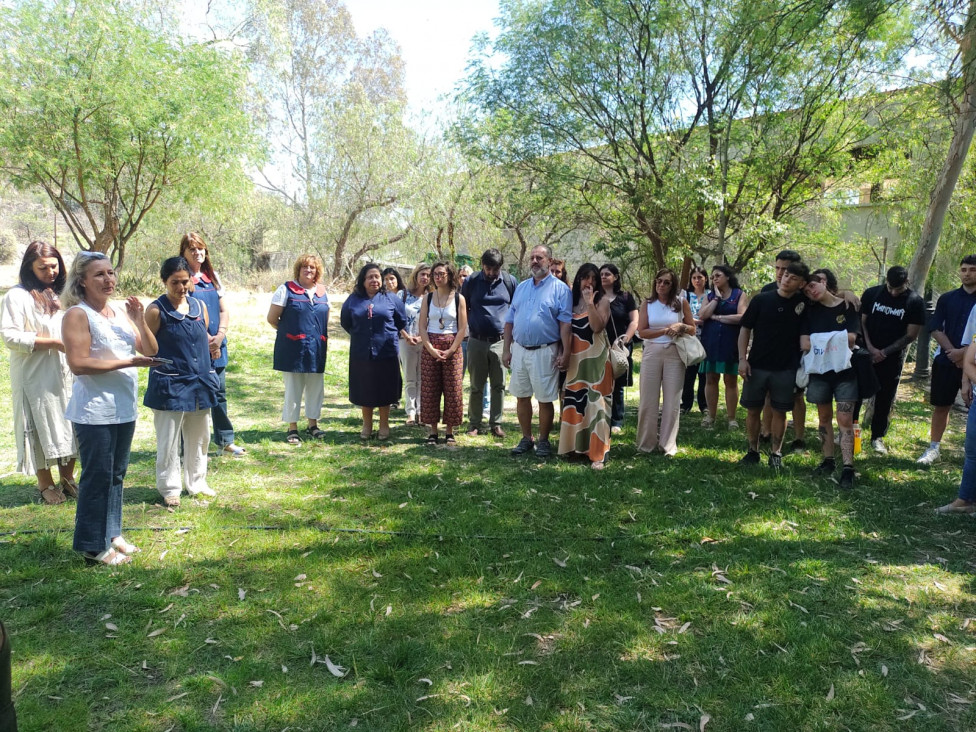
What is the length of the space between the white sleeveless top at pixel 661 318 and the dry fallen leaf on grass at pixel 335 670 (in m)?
4.54

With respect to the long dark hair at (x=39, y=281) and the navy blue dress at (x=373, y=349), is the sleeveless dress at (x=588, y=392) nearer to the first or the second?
the navy blue dress at (x=373, y=349)

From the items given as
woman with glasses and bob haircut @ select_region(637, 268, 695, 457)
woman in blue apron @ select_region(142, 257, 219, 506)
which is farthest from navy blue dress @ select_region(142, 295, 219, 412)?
woman with glasses and bob haircut @ select_region(637, 268, 695, 457)

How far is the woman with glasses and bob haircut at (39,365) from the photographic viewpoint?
480 cm

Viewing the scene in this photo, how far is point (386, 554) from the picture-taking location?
439 centimetres

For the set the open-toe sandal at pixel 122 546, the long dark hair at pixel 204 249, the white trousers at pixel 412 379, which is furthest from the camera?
the white trousers at pixel 412 379

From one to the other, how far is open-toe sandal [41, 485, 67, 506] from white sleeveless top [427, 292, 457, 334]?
361 cm

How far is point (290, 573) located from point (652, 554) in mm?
2320

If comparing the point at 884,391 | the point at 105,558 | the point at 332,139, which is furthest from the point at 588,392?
the point at 332,139

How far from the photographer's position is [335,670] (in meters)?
3.14

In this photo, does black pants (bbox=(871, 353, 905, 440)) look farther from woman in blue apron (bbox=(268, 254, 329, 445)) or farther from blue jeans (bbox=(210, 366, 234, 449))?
blue jeans (bbox=(210, 366, 234, 449))

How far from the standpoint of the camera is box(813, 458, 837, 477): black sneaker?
605 centimetres

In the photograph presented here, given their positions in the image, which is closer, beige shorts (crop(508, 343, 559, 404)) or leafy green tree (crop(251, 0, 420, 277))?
beige shorts (crop(508, 343, 559, 404))

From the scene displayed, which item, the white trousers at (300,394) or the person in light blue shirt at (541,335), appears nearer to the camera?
the person in light blue shirt at (541,335)

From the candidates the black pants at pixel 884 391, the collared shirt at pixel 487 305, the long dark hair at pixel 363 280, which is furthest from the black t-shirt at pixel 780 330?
the long dark hair at pixel 363 280
